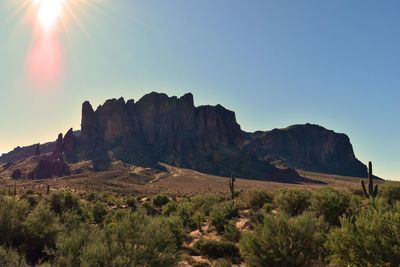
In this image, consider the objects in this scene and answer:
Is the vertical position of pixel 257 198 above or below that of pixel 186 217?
above

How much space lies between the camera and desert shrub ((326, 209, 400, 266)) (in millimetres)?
11078

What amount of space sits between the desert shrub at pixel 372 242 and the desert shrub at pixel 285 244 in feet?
6.59

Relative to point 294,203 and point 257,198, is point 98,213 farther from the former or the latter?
point 294,203

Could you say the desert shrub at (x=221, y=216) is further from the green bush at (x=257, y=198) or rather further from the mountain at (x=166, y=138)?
the mountain at (x=166, y=138)

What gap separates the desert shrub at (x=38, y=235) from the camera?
1639 centimetres

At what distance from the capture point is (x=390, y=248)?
11.0m

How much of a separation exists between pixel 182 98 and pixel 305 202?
436 feet

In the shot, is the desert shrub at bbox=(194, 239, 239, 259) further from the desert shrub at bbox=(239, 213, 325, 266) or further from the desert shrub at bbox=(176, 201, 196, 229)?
the desert shrub at bbox=(176, 201, 196, 229)

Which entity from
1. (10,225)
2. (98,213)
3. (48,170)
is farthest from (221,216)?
(48,170)

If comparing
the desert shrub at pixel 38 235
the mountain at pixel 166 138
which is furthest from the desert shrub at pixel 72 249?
the mountain at pixel 166 138

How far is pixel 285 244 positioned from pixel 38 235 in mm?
10475

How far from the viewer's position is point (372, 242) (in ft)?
37.1

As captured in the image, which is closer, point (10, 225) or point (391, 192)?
point (10, 225)

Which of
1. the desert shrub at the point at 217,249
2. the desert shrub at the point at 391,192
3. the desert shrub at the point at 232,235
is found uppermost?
the desert shrub at the point at 391,192
